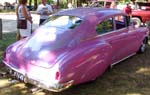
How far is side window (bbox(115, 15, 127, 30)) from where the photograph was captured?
23.6ft

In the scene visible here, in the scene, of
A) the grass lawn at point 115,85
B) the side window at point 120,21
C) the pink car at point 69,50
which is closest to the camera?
the pink car at point 69,50

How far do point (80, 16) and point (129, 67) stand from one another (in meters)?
2.05

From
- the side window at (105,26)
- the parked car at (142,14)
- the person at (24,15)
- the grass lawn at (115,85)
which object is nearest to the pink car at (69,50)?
the side window at (105,26)

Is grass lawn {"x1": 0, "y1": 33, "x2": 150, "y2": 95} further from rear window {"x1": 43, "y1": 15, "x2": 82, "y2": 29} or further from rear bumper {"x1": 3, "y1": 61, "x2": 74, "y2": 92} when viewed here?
rear window {"x1": 43, "y1": 15, "x2": 82, "y2": 29}

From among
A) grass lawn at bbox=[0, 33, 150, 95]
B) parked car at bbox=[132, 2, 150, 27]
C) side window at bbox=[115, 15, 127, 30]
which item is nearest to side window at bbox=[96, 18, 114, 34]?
side window at bbox=[115, 15, 127, 30]

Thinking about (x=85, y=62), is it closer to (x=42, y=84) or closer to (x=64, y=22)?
(x=42, y=84)

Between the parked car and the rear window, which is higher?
the rear window

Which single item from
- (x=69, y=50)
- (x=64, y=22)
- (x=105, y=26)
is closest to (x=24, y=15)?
(x=64, y=22)

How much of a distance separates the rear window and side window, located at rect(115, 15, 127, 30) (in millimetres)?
1366

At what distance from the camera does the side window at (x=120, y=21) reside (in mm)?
7184

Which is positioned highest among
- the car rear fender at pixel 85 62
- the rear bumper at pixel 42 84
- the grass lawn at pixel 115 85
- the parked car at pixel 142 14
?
the parked car at pixel 142 14

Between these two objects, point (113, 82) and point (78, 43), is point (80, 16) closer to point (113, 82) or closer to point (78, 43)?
point (78, 43)

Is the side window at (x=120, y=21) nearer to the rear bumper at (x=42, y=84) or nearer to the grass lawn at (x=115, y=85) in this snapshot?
the grass lawn at (x=115, y=85)

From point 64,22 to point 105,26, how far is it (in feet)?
3.18
